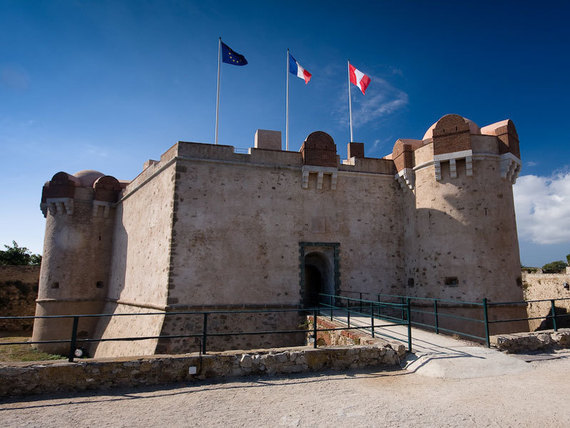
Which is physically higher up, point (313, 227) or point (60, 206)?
point (60, 206)

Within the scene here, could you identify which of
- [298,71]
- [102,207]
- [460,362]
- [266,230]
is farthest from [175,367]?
[102,207]

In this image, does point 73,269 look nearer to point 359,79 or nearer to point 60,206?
point 60,206

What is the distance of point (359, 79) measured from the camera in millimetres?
18516

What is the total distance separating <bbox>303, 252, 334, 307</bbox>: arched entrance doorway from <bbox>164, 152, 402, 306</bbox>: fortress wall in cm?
79

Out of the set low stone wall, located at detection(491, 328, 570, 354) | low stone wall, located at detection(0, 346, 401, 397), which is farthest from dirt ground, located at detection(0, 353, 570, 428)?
low stone wall, located at detection(491, 328, 570, 354)

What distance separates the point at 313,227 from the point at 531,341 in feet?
29.8

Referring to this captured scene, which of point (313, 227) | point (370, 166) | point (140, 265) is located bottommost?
point (140, 265)

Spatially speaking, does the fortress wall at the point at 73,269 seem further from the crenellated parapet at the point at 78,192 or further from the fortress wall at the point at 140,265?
the fortress wall at the point at 140,265

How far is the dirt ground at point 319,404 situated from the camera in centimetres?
484

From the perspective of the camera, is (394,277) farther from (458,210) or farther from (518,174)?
(518,174)

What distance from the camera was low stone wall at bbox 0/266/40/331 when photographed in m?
24.7

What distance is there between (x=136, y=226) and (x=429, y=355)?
15.2 metres

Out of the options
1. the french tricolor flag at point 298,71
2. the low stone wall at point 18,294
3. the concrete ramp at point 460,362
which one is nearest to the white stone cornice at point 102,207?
the low stone wall at point 18,294

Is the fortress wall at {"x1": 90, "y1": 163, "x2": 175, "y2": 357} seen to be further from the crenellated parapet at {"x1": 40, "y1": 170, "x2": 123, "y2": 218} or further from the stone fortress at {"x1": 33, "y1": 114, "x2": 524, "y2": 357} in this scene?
the crenellated parapet at {"x1": 40, "y1": 170, "x2": 123, "y2": 218}
